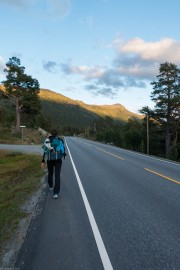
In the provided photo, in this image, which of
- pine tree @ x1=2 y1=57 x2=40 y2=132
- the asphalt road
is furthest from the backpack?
pine tree @ x1=2 y1=57 x2=40 y2=132

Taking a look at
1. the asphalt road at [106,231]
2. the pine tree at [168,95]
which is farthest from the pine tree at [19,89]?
the asphalt road at [106,231]

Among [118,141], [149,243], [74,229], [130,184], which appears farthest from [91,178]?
[118,141]

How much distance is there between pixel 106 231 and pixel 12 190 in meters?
7.14

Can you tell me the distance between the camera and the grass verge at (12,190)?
21.8 ft

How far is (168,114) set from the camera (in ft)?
160

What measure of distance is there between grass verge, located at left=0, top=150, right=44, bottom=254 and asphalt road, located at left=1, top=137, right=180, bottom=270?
1.79 feet

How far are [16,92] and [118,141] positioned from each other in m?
41.1

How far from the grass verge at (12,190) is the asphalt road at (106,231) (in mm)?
546

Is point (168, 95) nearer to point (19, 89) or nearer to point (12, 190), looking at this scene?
point (19, 89)

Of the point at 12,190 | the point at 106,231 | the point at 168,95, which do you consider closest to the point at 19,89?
the point at 168,95

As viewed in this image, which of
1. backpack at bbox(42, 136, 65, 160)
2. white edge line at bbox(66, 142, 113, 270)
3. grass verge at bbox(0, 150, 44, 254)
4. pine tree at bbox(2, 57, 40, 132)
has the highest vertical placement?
pine tree at bbox(2, 57, 40, 132)

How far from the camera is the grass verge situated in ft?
21.8

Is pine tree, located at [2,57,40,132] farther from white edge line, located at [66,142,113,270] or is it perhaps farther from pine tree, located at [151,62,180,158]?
white edge line, located at [66,142,113,270]

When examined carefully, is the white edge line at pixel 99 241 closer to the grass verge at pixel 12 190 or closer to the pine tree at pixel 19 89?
the grass verge at pixel 12 190
